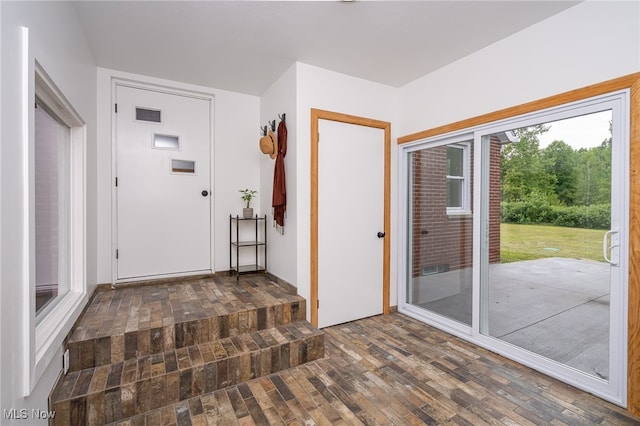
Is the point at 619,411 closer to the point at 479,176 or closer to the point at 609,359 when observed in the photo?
the point at 609,359

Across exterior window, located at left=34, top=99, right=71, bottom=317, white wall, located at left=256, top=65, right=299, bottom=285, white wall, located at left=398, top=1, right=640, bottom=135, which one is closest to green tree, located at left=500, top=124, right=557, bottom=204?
white wall, located at left=398, top=1, right=640, bottom=135

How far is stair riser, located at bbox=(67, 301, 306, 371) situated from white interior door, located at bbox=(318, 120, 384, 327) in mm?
545

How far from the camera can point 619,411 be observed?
6.30ft

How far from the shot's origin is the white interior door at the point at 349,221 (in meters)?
3.21

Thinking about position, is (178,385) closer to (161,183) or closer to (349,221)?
(349,221)

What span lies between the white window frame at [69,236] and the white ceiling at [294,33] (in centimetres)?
83

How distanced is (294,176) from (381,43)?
1437 millimetres

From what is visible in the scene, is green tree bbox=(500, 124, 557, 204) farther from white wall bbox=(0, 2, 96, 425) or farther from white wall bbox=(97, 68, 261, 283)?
white wall bbox=(0, 2, 96, 425)

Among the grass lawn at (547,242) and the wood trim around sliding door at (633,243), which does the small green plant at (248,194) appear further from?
the wood trim around sliding door at (633,243)

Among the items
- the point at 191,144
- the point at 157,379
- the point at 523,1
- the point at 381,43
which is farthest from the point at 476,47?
the point at 157,379

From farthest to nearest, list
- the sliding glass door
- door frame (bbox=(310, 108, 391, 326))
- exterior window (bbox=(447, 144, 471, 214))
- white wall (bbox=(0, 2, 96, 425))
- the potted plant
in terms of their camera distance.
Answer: the potted plant < door frame (bbox=(310, 108, 391, 326)) < exterior window (bbox=(447, 144, 471, 214)) < the sliding glass door < white wall (bbox=(0, 2, 96, 425))

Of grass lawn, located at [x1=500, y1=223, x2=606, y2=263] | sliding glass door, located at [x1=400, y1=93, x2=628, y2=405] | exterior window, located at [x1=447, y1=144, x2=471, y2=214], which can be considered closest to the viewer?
sliding glass door, located at [x1=400, y1=93, x2=628, y2=405]

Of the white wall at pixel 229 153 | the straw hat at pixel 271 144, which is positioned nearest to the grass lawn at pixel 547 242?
the straw hat at pixel 271 144

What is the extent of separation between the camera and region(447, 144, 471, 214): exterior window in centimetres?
299
